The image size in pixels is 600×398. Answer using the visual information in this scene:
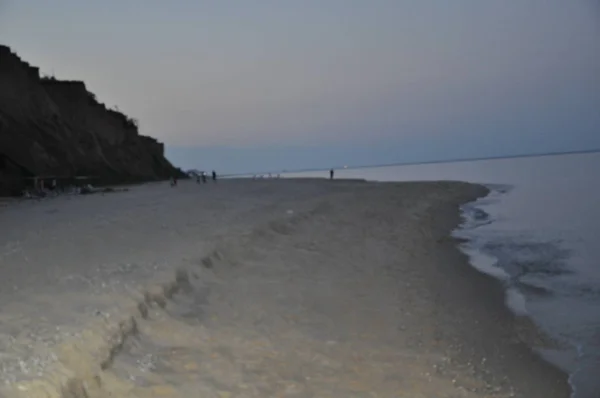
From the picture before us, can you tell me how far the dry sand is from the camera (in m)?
4.44

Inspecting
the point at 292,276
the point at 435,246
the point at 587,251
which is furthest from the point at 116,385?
the point at 587,251

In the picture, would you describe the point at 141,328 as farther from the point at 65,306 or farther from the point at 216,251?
the point at 216,251

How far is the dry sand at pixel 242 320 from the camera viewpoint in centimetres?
444

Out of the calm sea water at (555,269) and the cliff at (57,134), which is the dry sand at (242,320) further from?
the cliff at (57,134)

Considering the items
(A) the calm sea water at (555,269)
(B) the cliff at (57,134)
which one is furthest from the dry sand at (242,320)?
(B) the cliff at (57,134)

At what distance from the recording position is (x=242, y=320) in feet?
20.5

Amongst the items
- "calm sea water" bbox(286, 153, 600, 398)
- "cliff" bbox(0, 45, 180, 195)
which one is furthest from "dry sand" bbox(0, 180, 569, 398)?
"cliff" bbox(0, 45, 180, 195)

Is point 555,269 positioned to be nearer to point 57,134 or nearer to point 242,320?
point 242,320

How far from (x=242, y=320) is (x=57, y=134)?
2822 centimetres

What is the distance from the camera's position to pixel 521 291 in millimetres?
9664

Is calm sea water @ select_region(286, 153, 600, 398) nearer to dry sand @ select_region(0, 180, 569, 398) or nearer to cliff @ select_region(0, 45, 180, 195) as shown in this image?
dry sand @ select_region(0, 180, 569, 398)

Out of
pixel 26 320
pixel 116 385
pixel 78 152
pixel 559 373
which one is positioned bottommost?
pixel 559 373

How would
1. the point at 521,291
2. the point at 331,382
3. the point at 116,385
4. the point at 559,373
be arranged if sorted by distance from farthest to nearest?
1. the point at 521,291
2. the point at 559,373
3. the point at 331,382
4. the point at 116,385

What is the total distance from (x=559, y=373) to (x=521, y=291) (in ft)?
13.6
